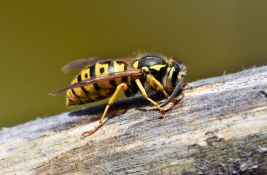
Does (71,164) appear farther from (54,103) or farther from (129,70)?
(54,103)

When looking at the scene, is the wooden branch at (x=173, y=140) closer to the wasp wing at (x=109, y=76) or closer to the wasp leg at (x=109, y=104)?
the wasp leg at (x=109, y=104)

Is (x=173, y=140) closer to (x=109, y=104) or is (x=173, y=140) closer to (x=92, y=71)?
(x=109, y=104)

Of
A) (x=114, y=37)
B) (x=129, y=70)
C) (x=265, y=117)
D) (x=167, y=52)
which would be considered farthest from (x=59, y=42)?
(x=265, y=117)

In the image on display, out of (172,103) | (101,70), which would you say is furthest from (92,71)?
(172,103)

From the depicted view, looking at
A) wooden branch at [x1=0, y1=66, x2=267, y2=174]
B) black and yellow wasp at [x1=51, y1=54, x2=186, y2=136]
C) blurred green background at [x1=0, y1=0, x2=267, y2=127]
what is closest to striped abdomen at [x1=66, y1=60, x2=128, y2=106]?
black and yellow wasp at [x1=51, y1=54, x2=186, y2=136]

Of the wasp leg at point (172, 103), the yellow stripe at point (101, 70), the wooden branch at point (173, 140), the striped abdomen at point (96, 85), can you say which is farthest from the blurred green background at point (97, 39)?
the wooden branch at point (173, 140)
